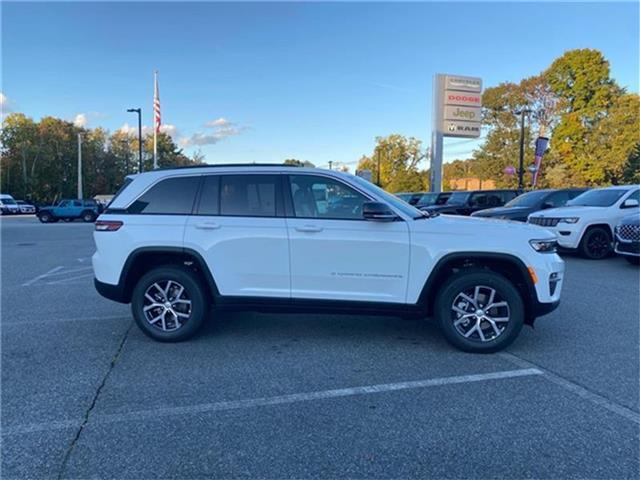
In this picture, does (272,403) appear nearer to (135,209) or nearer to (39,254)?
(135,209)

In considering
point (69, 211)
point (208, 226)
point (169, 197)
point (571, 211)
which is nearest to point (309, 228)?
point (208, 226)

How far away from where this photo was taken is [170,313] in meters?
4.98

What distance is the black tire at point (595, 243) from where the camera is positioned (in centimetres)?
1091

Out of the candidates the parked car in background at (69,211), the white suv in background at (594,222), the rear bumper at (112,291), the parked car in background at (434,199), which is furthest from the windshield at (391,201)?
the parked car in background at (69,211)

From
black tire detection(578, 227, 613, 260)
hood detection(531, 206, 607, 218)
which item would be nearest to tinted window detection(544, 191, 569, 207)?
hood detection(531, 206, 607, 218)

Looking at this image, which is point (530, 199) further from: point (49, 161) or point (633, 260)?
point (49, 161)

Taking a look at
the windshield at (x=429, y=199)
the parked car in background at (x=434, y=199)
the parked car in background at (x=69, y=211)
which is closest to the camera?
the parked car in background at (x=434, y=199)

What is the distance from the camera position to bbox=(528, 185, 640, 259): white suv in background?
1087 cm

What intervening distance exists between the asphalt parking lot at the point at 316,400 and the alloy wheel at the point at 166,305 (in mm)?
285

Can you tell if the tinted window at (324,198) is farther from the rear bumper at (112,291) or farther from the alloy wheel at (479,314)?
the rear bumper at (112,291)

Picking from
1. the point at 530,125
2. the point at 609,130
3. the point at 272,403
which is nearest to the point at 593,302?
the point at 272,403

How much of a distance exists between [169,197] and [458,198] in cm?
1613

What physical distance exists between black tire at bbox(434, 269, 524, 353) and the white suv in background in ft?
24.7

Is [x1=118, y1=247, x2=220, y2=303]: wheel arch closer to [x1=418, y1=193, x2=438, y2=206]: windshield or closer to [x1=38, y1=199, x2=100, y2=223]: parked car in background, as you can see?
[x1=418, y1=193, x2=438, y2=206]: windshield
